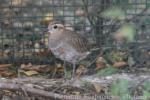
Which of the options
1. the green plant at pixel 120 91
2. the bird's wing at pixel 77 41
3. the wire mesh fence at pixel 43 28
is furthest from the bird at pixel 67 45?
the green plant at pixel 120 91

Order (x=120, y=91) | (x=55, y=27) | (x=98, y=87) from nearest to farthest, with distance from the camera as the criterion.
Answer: (x=120, y=91)
(x=98, y=87)
(x=55, y=27)

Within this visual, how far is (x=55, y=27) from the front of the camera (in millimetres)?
4762

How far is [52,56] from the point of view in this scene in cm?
512

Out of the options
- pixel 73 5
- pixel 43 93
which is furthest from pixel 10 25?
pixel 43 93

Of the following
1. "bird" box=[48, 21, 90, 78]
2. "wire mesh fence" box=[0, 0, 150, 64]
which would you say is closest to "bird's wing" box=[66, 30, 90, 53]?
"bird" box=[48, 21, 90, 78]

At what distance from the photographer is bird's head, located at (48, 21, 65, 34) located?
474 cm

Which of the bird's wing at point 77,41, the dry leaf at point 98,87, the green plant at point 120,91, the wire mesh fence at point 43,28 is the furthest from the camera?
the wire mesh fence at point 43,28

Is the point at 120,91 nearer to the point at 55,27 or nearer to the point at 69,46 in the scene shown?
the point at 69,46

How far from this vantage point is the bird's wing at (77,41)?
182 inches

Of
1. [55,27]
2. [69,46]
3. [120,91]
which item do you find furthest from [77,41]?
[120,91]

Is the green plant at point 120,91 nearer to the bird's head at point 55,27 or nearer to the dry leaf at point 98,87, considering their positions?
the dry leaf at point 98,87

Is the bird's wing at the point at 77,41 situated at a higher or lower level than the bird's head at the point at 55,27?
lower

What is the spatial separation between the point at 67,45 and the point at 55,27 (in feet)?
0.83

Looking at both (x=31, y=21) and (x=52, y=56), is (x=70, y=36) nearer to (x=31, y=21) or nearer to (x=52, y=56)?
(x=52, y=56)
